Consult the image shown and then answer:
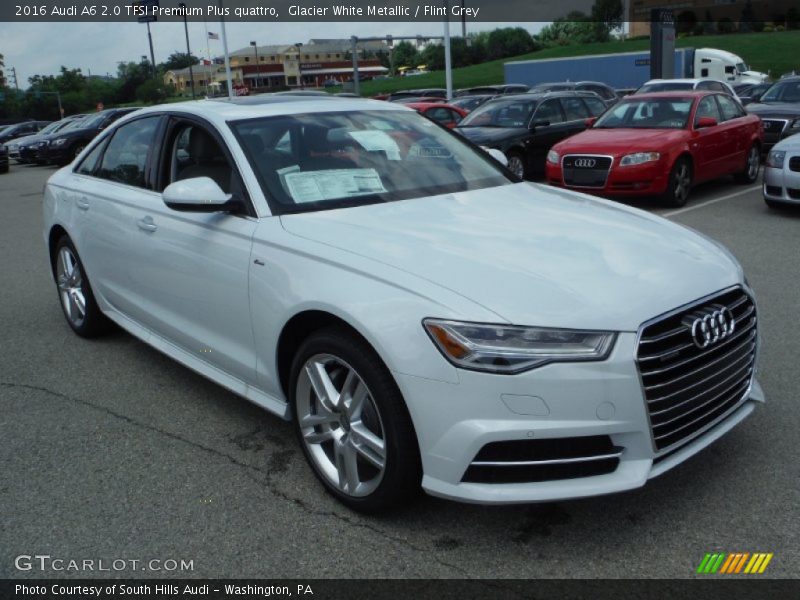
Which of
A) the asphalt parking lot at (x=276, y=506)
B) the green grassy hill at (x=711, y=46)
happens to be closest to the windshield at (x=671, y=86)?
the asphalt parking lot at (x=276, y=506)

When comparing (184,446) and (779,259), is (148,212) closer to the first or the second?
(184,446)

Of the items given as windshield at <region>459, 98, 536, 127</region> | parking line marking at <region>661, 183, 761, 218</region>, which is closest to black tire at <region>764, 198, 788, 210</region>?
parking line marking at <region>661, 183, 761, 218</region>

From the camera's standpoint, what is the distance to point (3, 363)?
5281mm

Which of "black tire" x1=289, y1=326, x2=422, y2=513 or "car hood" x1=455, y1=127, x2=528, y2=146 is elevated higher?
"car hood" x1=455, y1=127, x2=528, y2=146

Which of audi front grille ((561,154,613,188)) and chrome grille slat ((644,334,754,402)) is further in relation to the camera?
audi front grille ((561,154,613,188))

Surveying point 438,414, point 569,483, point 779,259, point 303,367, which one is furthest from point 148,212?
point 779,259

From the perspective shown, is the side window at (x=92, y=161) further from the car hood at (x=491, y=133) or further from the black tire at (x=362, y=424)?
the car hood at (x=491, y=133)

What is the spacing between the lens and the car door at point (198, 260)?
141 inches

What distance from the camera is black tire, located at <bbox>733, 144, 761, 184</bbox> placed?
12.0 meters

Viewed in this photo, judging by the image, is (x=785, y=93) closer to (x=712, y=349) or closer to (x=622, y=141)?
(x=622, y=141)

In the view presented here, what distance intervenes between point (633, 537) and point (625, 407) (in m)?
0.61

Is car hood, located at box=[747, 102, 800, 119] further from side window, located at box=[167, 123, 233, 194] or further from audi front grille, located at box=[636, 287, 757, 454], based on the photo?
side window, located at box=[167, 123, 233, 194]

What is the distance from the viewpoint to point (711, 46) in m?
70.6

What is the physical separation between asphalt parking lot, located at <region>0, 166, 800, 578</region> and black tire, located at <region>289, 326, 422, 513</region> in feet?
0.45
